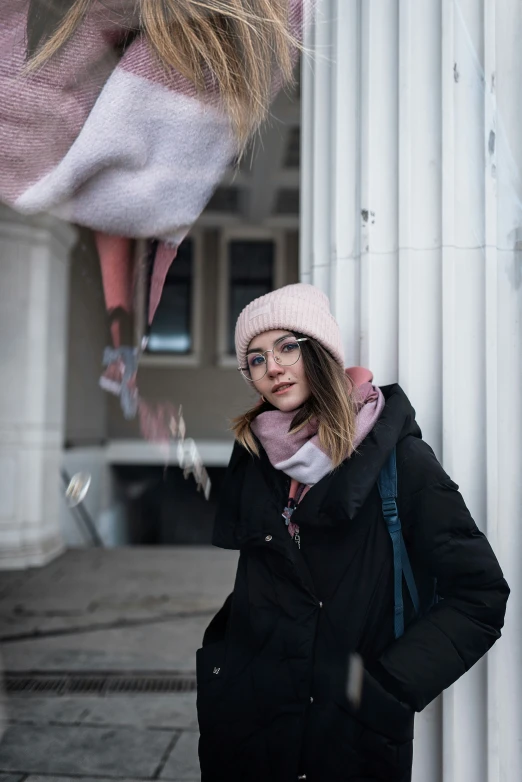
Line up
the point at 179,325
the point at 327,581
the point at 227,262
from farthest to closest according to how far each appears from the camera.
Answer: the point at 179,325 → the point at 227,262 → the point at 327,581

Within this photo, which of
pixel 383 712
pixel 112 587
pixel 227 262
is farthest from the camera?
pixel 227 262

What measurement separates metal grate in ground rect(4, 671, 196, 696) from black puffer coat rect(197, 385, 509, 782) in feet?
6.39

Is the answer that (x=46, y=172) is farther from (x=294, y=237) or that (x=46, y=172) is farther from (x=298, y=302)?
(x=294, y=237)

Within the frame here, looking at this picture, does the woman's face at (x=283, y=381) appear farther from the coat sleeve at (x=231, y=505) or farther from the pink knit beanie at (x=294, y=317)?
the coat sleeve at (x=231, y=505)

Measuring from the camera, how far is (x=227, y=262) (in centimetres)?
1012

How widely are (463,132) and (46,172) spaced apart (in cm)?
87

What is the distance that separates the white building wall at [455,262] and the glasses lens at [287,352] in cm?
29

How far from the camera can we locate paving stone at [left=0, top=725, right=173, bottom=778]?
7.67 feet

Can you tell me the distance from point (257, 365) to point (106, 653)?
9.20 feet

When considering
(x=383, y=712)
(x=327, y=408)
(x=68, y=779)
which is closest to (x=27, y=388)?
(x=68, y=779)

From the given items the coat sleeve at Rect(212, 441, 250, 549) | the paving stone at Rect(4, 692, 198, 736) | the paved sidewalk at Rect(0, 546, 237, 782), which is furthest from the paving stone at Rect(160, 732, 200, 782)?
the coat sleeve at Rect(212, 441, 250, 549)

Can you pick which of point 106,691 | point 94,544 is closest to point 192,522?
point 94,544

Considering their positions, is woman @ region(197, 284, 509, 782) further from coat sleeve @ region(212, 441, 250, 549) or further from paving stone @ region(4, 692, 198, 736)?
paving stone @ region(4, 692, 198, 736)

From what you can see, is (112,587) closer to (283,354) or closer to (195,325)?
(283,354)
